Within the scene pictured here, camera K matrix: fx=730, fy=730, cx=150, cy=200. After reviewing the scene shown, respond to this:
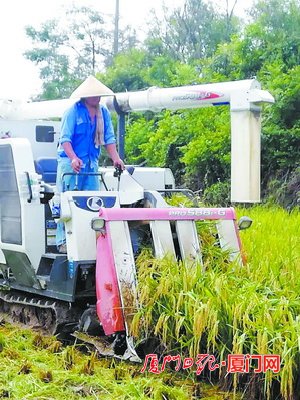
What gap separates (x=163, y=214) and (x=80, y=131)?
129cm

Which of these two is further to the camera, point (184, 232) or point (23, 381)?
point (184, 232)

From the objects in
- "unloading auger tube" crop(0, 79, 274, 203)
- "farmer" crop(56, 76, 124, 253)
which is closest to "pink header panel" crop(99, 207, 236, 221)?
"farmer" crop(56, 76, 124, 253)

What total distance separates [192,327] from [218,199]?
31.2 feet

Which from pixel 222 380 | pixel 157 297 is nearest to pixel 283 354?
pixel 222 380

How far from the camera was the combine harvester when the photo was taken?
5.46 m

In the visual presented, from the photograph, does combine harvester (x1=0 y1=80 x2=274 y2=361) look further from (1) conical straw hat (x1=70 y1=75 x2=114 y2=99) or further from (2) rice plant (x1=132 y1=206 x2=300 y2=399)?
(1) conical straw hat (x1=70 y1=75 x2=114 y2=99)

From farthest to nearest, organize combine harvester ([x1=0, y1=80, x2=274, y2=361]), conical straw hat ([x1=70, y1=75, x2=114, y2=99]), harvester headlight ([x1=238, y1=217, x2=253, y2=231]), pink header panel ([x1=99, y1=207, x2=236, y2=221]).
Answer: conical straw hat ([x1=70, y1=75, x2=114, y2=99])
harvester headlight ([x1=238, y1=217, x2=253, y2=231])
pink header panel ([x1=99, y1=207, x2=236, y2=221])
combine harvester ([x1=0, y1=80, x2=274, y2=361])

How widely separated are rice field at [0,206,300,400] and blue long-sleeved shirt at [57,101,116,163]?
1.41 meters

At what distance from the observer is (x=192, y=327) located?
193 inches

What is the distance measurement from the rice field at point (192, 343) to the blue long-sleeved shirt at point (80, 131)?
55.3 inches

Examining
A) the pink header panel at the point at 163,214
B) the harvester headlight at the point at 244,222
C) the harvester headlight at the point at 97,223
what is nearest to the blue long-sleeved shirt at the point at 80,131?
the pink header panel at the point at 163,214

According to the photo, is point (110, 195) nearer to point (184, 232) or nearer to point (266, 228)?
point (184, 232)

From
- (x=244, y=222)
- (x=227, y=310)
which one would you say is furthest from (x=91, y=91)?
(x=227, y=310)

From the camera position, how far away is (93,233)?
586cm
